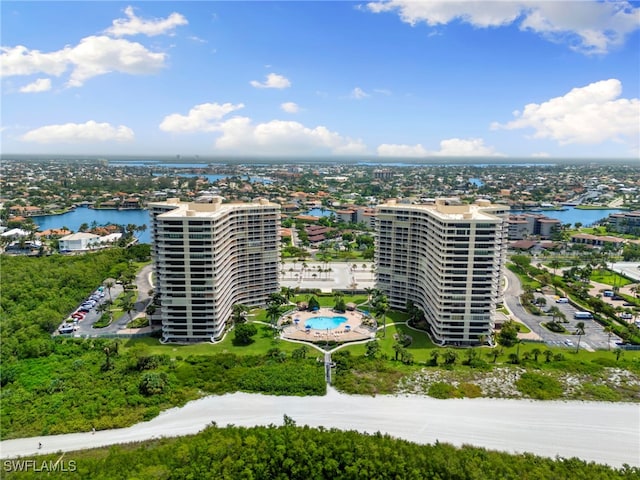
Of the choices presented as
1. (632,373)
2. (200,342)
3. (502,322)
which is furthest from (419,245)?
(200,342)

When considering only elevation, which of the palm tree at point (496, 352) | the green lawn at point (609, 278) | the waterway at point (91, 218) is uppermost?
the waterway at point (91, 218)

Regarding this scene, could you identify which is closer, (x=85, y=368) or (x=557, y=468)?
(x=557, y=468)

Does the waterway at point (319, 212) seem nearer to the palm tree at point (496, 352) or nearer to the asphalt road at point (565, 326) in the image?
the asphalt road at point (565, 326)

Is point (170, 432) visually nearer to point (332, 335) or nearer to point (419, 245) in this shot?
point (332, 335)

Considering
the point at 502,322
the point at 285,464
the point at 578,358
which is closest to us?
the point at 285,464

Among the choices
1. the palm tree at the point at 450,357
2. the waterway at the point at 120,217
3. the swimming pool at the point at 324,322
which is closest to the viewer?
the palm tree at the point at 450,357

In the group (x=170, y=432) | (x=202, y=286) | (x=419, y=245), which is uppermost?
(x=419, y=245)

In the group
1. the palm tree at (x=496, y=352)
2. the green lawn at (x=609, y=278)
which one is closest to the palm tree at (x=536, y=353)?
the palm tree at (x=496, y=352)
